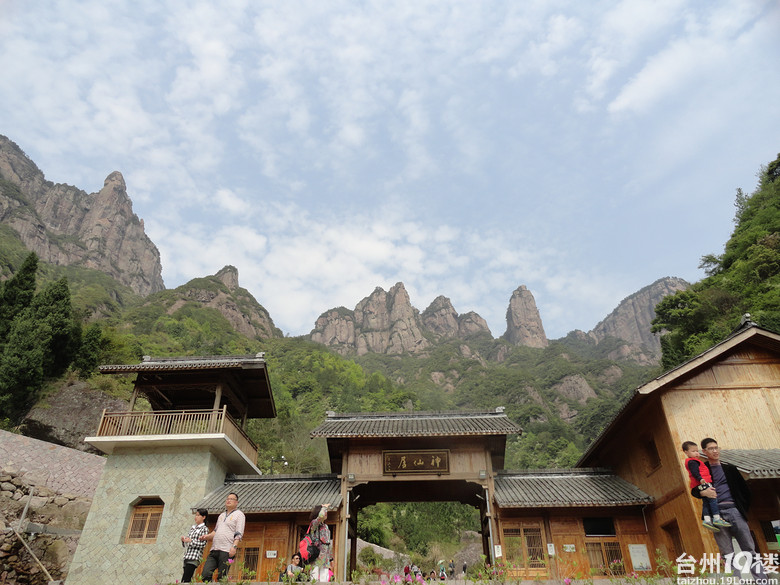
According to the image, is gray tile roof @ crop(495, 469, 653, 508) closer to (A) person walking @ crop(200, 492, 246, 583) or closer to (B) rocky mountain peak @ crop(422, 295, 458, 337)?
(A) person walking @ crop(200, 492, 246, 583)

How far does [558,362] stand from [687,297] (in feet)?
221

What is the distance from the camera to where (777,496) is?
1043 centimetres

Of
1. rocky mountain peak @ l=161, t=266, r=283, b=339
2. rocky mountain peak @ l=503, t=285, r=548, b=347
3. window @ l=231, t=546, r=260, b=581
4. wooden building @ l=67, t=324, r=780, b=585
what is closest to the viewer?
wooden building @ l=67, t=324, r=780, b=585

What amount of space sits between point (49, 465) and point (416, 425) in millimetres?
13674

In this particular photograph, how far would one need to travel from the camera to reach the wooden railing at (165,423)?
14.9 m

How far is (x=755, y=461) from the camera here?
10508 millimetres

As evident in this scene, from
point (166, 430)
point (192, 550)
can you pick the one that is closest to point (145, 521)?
point (166, 430)

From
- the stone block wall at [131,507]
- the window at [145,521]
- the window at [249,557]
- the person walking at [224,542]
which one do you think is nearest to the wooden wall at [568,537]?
the window at [249,557]

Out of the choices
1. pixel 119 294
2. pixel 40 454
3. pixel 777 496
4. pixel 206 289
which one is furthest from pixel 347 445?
pixel 119 294

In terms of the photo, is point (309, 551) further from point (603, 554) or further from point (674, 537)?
point (674, 537)

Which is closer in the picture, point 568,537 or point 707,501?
point 707,501

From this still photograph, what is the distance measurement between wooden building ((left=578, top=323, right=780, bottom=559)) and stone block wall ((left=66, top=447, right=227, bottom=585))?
12089 millimetres

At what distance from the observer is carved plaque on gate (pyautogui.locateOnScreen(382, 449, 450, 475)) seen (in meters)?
14.4

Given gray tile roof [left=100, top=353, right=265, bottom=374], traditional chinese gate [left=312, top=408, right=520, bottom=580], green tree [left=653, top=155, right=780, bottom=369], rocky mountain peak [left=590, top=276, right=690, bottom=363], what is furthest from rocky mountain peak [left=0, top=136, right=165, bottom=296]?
rocky mountain peak [left=590, top=276, right=690, bottom=363]
